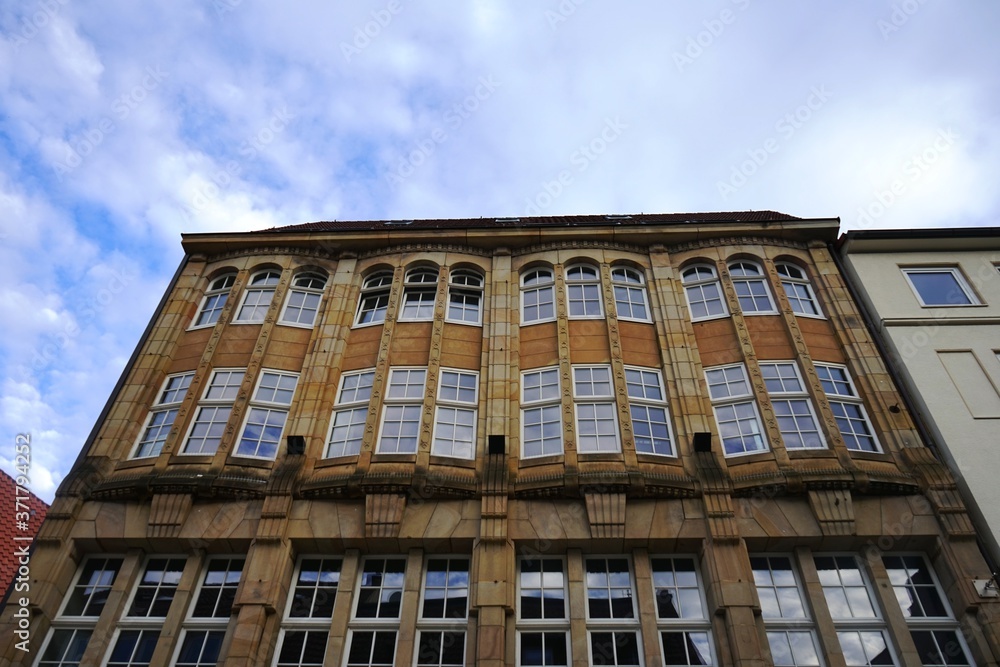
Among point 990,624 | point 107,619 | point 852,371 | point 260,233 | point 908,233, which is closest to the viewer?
point 990,624

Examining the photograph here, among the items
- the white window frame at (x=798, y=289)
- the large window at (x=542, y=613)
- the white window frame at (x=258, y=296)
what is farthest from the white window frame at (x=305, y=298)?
the white window frame at (x=798, y=289)

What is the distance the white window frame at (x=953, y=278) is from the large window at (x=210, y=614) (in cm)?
1682

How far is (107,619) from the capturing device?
41.3 ft

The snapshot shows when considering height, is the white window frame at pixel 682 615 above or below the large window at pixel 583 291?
below

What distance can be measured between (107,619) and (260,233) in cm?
1079

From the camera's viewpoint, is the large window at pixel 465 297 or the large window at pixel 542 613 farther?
the large window at pixel 465 297

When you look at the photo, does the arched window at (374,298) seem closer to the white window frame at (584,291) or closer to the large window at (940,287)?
the white window frame at (584,291)

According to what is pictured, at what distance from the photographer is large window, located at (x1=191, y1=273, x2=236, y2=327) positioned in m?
18.2

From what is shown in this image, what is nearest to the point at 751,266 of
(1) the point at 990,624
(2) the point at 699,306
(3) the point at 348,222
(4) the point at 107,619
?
(2) the point at 699,306

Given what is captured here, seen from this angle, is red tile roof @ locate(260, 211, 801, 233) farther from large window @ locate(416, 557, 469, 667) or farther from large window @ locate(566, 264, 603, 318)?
large window @ locate(416, 557, 469, 667)

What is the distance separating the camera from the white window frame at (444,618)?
472 inches

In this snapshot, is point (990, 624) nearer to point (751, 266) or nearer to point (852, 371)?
point (852, 371)

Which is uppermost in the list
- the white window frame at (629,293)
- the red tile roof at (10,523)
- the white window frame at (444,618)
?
the white window frame at (629,293)

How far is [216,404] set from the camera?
15758mm
